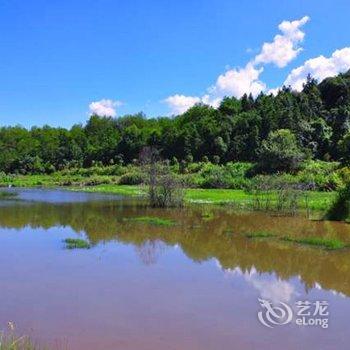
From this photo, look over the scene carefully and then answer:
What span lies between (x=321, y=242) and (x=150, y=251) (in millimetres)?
6849

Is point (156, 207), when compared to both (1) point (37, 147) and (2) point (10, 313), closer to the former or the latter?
(2) point (10, 313)

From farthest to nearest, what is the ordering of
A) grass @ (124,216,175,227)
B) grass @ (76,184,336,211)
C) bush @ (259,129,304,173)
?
1. bush @ (259,129,304,173)
2. grass @ (76,184,336,211)
3. grass @ (124,216,175,227)

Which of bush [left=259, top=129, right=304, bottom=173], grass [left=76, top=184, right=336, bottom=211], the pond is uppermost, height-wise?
bush [left=259, top=129, right=304, bottom=173]

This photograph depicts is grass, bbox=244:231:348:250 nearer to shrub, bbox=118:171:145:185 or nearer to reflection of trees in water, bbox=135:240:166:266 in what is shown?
reflection of trees in water, bbox=135:240:166:266

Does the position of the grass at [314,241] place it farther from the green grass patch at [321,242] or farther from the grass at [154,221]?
the grass at [154,221]

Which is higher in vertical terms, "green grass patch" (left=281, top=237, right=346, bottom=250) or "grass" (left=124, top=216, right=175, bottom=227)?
"grass" (left=124, top=216, right=175, bottom=227)

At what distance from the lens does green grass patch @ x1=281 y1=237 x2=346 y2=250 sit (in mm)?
20906

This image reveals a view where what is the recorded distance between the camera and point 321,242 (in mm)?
21594

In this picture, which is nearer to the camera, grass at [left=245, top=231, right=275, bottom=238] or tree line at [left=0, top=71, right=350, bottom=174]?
grass at [left=245, top=231, right=275, bottom=238]

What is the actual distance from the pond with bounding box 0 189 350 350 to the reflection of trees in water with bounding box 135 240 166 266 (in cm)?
4

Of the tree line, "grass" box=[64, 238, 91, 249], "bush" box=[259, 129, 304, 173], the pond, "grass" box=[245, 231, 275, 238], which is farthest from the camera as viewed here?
the tree line

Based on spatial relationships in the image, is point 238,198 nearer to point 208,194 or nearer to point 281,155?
point 208,194

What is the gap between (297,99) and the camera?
87.2 metres

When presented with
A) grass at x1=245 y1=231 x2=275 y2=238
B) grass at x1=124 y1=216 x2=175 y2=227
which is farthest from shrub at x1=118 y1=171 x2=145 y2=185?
grass at x1=245 y1=231 x2=275 y2=238
